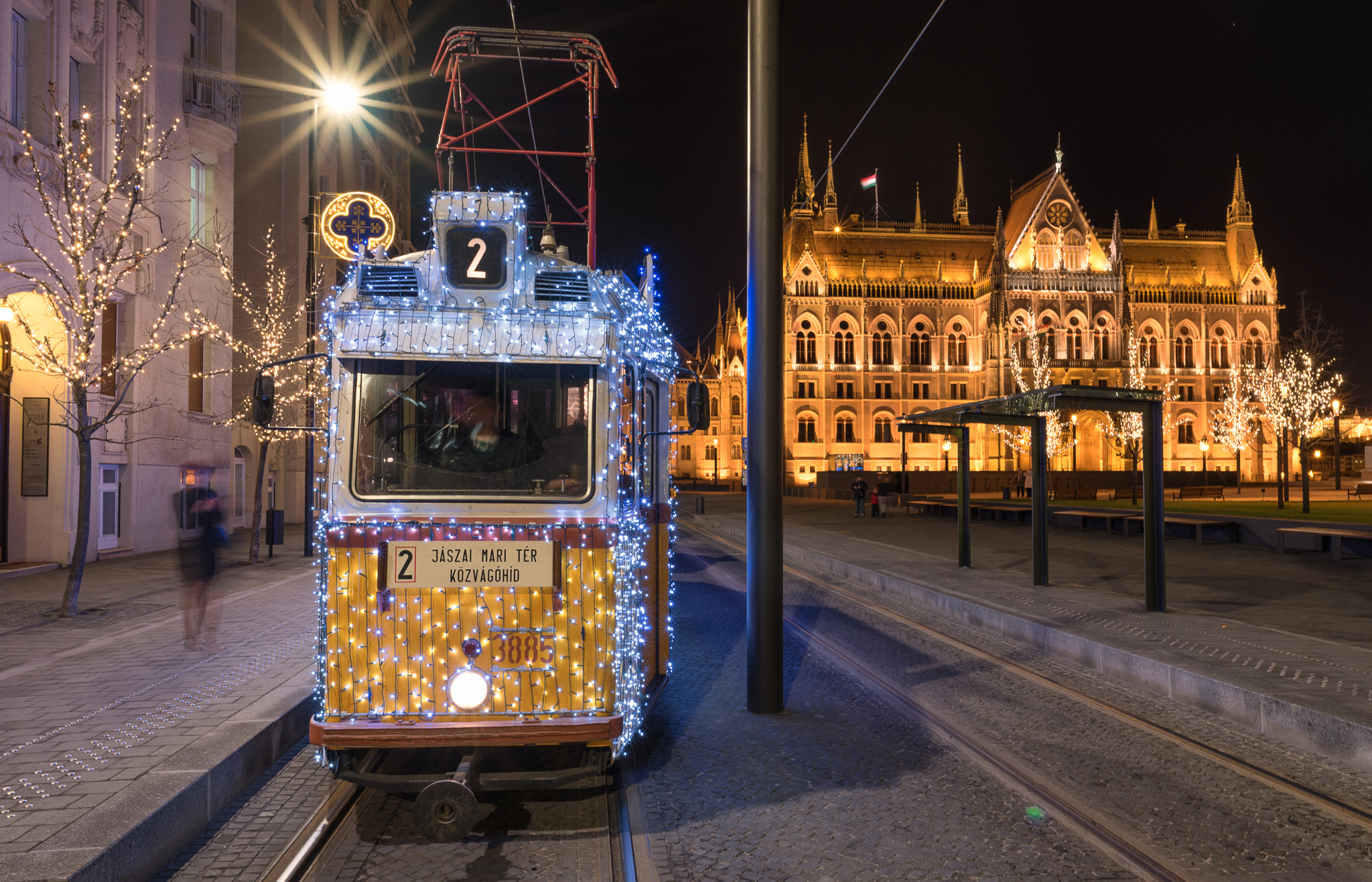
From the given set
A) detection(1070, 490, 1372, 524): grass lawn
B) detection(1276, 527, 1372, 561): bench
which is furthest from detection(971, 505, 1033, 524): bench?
detection(1276, 527, 1372, 561): bench

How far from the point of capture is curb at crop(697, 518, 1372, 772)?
575 centimetres

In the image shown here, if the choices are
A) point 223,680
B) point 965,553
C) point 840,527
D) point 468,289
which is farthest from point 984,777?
point 840,527

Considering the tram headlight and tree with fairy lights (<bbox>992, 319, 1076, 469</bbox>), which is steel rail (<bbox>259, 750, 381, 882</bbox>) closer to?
the tram headlight

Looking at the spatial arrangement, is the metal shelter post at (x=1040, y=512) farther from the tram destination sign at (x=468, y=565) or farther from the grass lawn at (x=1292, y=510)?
the grass lawn at (x=1292, y=510)

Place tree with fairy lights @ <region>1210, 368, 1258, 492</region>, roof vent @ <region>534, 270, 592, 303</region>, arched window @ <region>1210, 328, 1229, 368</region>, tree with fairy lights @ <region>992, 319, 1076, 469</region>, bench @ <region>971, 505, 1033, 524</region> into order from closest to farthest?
roof vent @ <region>534, 270, 592, 303</region>, bench @ <region>971, 505, 1033, 524</region>, tree with fairy lights @ <region>1210, 368, 1258, 492</region>, tree with fairy lights @ <region>992, 319, 1076, 469</region>, arched window @ <region>1210, 328, 1229, 368</region>

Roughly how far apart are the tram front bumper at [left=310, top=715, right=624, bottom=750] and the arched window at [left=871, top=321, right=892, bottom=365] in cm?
7628

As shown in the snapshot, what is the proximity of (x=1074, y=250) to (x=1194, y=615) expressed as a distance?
76.5 metres

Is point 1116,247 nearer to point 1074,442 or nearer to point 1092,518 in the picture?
point 1074,442

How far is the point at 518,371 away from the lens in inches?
195

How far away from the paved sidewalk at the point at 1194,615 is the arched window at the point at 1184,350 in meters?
68.5

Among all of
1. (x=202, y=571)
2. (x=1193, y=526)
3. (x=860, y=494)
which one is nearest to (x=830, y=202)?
(x=860, y=494)

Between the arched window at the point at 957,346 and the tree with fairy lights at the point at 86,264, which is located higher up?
the arched window at the point at 957,346

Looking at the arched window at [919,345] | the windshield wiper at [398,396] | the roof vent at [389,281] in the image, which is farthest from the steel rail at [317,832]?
the arched window at [919,345]

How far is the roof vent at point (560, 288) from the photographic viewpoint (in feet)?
16.3
